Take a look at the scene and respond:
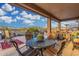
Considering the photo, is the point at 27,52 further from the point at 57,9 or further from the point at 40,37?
the point at 57,9

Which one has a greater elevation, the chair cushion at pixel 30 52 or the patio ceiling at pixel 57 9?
the patio ceiling at pixel 57 9

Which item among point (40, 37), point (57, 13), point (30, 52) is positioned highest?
point (57, 13)

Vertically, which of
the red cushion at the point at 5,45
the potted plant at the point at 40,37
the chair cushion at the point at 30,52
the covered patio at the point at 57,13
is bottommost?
the chair cushion at the point at 30,52

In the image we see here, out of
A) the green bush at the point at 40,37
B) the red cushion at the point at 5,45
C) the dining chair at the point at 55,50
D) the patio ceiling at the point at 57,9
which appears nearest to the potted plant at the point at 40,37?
the green bush at the point at 40,37

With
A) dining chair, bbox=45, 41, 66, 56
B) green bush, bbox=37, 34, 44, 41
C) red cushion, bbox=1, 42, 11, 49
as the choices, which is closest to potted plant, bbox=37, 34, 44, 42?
green bush, bbox=37, 34, 44, 41

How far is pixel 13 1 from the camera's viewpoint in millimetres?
1769

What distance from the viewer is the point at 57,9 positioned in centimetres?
179

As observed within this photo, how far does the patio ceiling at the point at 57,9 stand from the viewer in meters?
1.76

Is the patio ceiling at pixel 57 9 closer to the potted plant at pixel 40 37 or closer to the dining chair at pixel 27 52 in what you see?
the potted plant at pixel 40 37

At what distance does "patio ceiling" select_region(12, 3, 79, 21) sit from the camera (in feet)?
5.79

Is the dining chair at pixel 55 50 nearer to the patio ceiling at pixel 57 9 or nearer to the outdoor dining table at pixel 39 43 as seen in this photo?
the outdoor dining table at pixel 39 43

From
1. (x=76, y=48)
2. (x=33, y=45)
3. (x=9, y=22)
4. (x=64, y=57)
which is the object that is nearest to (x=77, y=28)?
(x=76, y=48)

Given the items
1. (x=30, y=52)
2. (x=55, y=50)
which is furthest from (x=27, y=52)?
(x=55, y=50)

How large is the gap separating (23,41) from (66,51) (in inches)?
19.1
